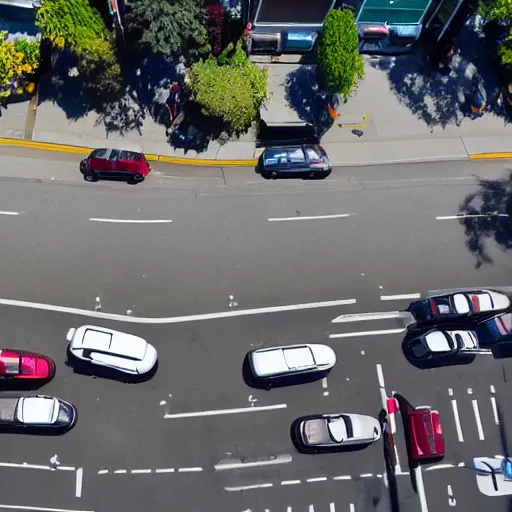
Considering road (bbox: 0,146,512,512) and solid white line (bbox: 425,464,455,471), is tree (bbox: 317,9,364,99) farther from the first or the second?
solid white line (bbox: 425,464,455,471)

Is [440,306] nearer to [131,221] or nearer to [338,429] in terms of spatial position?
[338,429]

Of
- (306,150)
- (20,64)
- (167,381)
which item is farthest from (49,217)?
(306,150)

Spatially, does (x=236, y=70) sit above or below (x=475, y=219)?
above

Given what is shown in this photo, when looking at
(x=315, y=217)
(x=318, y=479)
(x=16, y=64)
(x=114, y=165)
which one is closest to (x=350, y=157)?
(x=315, y=217)

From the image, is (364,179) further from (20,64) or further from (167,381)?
(20,64)

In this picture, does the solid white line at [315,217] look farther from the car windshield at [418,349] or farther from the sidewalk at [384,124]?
the car windshield at [418,349]
